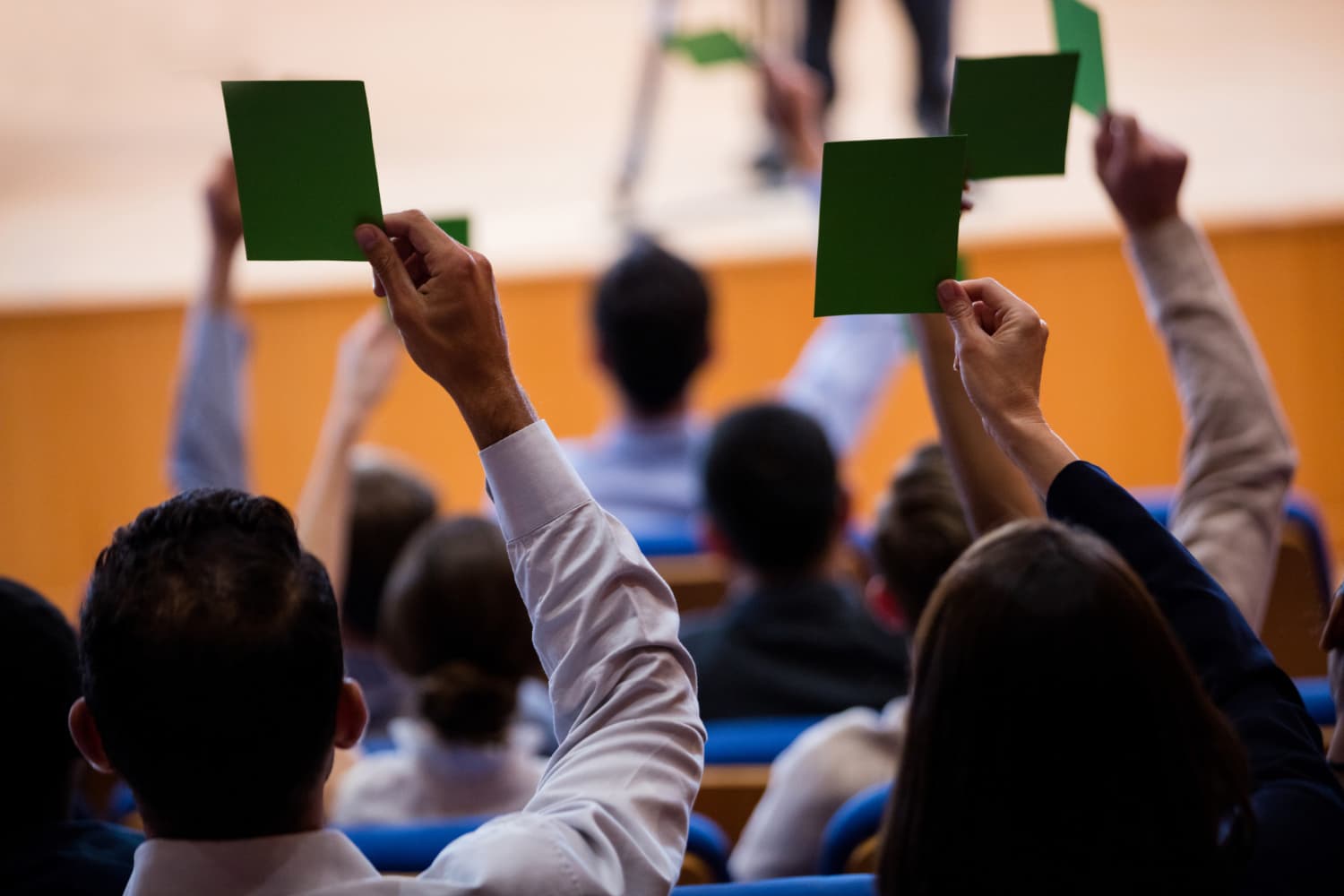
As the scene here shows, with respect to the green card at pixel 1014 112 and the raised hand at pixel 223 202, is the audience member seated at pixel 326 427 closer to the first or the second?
→ the raised hand at pixel 223 202

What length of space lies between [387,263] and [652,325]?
4.91 ft

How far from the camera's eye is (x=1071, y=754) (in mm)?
640

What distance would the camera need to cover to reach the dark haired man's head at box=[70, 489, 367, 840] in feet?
2.51

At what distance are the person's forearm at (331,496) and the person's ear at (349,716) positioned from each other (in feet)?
1.80

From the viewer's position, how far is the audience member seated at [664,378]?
233cm

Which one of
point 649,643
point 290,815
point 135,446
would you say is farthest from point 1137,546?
point 135,446

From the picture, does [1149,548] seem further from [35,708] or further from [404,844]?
[35,708]

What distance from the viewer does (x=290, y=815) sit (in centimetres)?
78

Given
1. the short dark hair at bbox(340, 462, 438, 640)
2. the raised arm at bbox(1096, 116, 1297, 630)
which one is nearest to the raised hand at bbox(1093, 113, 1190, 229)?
the raised arm at bbox(1096, 116, 1297, 630)

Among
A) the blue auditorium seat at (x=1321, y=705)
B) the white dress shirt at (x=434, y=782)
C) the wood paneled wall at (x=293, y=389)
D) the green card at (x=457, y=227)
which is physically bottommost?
the wood paneled wall at (x=293, y=389)

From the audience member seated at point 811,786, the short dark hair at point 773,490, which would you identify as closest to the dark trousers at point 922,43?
the short dark hair at point 773,490

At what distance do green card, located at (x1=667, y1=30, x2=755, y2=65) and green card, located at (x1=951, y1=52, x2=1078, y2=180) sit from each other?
1.19 meters

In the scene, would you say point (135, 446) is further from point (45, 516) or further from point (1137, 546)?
point (1137, 546)

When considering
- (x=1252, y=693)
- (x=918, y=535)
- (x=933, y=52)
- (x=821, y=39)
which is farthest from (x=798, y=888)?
(x=821, y=39)
